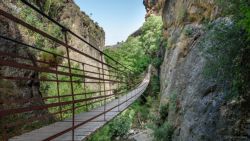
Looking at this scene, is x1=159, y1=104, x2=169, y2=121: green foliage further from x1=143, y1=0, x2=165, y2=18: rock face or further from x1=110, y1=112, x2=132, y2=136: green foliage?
x1=143, y1=0, x2=165, y2=18: rock face

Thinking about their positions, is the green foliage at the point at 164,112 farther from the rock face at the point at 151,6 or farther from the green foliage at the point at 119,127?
the rock face at the point at 151,6

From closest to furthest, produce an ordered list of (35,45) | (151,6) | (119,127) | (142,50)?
(35,45), (119,127), (142,50), (151,6)

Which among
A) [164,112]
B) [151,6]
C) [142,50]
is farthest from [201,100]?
[151,6]

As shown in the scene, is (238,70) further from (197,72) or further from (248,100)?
(197,72)

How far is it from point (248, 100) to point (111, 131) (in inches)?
330

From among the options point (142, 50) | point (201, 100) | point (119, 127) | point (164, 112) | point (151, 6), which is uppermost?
point (151, 6)

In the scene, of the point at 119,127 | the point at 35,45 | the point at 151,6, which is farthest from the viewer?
the point at 151,6

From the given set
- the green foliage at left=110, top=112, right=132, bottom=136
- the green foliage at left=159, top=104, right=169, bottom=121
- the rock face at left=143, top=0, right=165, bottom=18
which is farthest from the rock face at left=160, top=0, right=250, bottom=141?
the rock face at left=143, top=0, right=165, bottom=18

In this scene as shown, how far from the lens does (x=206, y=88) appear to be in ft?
16.9

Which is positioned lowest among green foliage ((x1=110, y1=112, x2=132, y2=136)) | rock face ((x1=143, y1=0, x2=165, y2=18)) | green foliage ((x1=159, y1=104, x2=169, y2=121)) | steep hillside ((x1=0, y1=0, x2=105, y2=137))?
green foliage ((x1=110, y1=112, x2=132, y2=136))

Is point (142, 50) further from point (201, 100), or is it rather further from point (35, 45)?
point (201, 100)

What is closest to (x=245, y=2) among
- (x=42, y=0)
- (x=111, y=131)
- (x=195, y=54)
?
(x=195, y=54)

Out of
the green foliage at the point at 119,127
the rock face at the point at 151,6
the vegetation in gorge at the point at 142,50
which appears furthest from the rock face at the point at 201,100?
the rock face at the point at 151,6

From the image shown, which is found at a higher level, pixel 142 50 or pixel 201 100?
pixel 142 50
